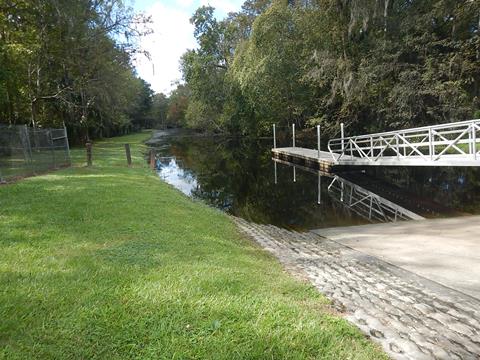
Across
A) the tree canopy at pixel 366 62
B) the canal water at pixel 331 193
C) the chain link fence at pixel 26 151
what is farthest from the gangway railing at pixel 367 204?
the chain link fence at pixel 26 151

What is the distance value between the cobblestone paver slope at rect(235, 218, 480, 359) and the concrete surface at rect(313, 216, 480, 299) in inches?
15.1

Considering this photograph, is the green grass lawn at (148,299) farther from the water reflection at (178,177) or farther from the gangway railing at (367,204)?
the water reflection at (178,177)

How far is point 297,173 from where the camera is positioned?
2084cm

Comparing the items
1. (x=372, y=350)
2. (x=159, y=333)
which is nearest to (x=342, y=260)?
(x=372, y=350)

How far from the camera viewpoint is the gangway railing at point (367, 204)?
10727mm

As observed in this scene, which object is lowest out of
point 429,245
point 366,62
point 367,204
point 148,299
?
point 367,204

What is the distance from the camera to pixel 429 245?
697cm

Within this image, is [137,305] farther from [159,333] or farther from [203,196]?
[203,196]

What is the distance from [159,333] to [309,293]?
201 centimetres

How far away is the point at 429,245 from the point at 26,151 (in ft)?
44.6

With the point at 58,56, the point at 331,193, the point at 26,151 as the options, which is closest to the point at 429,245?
the point at 331,193

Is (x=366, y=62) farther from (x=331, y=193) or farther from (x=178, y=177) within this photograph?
(x=178, y=177)

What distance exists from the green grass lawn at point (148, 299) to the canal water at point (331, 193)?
18.6 feet

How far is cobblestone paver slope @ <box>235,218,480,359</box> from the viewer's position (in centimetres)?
326
